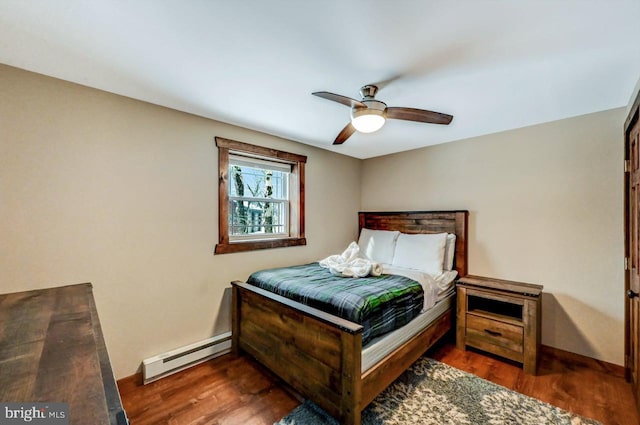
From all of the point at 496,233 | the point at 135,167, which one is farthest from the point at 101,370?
the point at 496,233

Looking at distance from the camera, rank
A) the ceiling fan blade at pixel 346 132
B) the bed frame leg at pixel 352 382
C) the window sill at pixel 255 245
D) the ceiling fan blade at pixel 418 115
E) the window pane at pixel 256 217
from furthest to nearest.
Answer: the window pane at pixel 256 217
the window sill at pixel 255 245
the ceiling fan blade at pixel 346 132
the ceiling fan blade at pixel 418 115
the bed frame leg at pixel 352 382

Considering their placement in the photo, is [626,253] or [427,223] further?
[427,223]

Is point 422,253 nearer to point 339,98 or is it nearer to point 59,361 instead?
point 339,98

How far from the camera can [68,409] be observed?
0.64 meters

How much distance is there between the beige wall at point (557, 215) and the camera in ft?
7.64

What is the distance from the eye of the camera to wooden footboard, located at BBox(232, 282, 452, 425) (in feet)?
5.27

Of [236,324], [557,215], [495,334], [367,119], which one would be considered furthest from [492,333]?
[236,324]

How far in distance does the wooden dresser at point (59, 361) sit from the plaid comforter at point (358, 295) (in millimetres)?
1243

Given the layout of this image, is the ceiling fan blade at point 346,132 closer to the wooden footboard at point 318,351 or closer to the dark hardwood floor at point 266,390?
the wooden footboard at point 318,351

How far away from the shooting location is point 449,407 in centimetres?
187

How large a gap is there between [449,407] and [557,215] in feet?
6.56

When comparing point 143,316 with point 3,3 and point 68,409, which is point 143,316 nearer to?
point 68,409

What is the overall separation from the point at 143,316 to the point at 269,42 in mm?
2202

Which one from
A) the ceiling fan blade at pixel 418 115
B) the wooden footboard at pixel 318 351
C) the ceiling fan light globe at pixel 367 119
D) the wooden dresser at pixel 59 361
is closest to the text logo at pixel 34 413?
the wooden dresser at pixel 59 361
